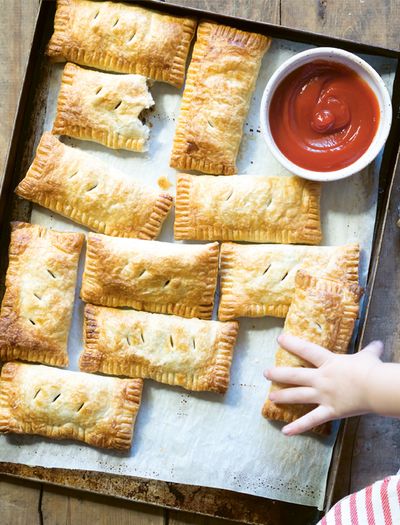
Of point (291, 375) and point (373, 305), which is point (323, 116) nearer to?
point (373, 305)

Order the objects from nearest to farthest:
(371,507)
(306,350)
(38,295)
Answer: (371,507)
(306,350)
(38,295)

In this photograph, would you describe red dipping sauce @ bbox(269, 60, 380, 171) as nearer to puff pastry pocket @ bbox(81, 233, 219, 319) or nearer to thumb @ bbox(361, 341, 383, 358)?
puff pastry pocket @ bbox(81, 233, 219, 319)

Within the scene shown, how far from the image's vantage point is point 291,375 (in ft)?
8.55

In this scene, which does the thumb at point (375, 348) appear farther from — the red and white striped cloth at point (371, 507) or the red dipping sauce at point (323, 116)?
the red dipping sauce at point (323, 116)

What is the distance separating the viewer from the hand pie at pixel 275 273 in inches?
106

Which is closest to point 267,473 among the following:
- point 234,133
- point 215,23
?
point 234,133

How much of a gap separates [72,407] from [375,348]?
3.81 ft

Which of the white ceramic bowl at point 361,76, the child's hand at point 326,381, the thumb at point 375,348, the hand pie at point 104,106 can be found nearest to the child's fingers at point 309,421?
the child's hand at point 326,381

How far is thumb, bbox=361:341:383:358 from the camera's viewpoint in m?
2.59

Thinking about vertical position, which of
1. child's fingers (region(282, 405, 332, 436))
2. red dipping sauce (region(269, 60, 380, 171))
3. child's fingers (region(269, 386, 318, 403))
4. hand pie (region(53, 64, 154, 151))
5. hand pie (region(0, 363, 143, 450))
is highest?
red dipping sauce (region(269, 60, 380, 171))

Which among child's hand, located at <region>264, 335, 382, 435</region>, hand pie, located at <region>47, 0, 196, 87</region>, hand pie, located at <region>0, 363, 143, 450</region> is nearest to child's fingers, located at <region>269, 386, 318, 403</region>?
child's hand, located at <region>264, 335, 382, 435</region>

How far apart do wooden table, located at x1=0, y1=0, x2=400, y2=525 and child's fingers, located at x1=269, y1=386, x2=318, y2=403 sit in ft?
1.02

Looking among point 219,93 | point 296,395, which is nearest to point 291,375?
point 296,395

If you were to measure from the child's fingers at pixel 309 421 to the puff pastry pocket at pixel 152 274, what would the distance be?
1.72ft
